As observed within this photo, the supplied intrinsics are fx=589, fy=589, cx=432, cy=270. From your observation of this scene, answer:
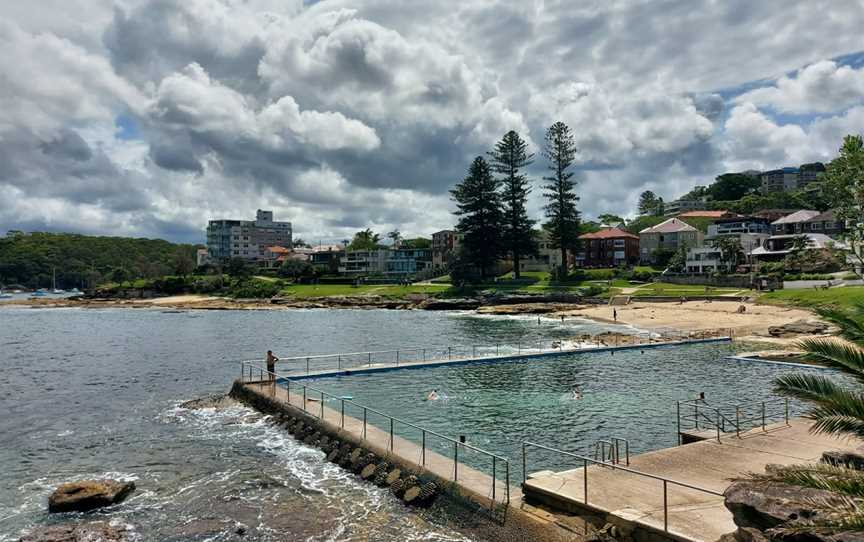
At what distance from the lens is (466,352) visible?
4416 centimetres

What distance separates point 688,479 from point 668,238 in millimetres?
118826

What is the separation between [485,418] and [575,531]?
12.3 meters

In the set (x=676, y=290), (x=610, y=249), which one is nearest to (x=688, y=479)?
(x=676, y=290)

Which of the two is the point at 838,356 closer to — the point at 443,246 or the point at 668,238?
the point at 668,238

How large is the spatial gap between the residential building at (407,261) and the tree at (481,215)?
1840 inches

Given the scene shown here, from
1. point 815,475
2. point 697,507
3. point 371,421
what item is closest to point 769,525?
point 815,475

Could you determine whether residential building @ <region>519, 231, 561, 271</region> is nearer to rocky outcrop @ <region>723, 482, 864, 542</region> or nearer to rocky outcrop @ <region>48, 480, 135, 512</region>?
Answer: rocky outcrop @ <region>48, 480, 135, 512</region>

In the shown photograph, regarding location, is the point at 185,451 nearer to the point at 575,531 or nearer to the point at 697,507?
the point at 575,531

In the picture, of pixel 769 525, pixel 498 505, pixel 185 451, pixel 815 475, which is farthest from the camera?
pixel 185 451

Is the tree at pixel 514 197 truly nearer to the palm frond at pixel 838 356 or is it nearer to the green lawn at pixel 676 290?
the green lawn at pixel 676 290

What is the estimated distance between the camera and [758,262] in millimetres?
96938

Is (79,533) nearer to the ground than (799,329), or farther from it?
nearer to the ground

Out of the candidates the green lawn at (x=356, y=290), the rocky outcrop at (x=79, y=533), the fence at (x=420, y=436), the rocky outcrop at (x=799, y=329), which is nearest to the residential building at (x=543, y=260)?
the green lawn at (x=356, y=290)

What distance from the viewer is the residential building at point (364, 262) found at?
522 ft
